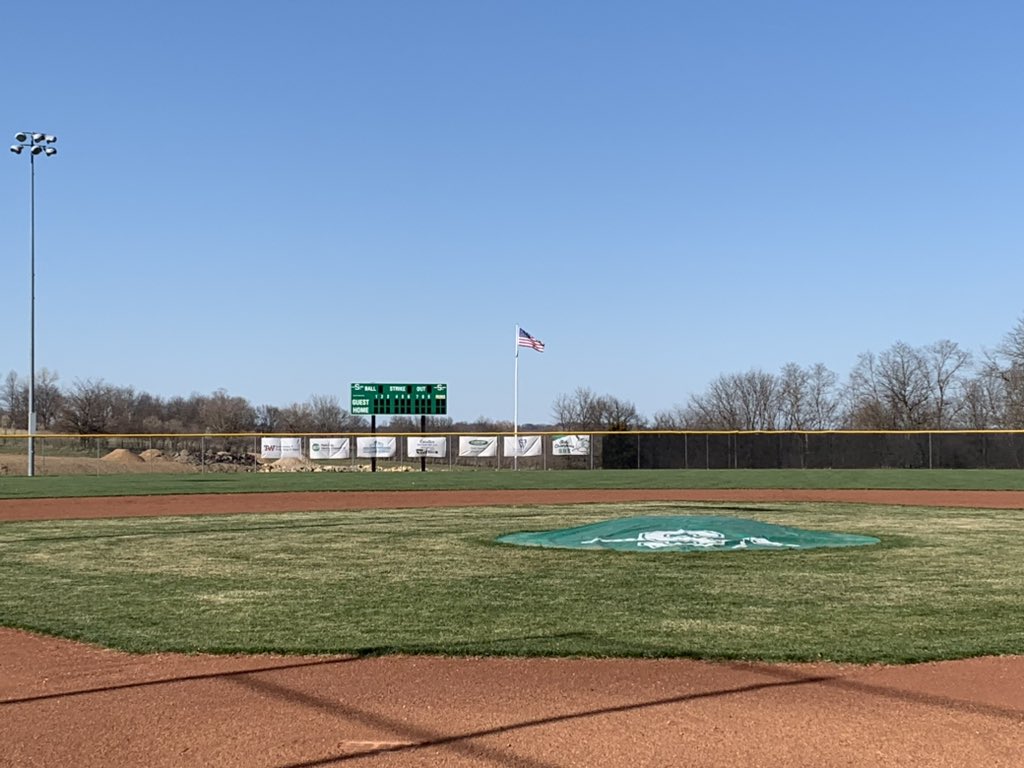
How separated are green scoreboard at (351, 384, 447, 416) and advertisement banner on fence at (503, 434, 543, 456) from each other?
3.54 m

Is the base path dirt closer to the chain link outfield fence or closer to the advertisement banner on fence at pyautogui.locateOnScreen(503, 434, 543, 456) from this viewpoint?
the chain link outfield fence

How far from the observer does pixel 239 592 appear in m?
10.2

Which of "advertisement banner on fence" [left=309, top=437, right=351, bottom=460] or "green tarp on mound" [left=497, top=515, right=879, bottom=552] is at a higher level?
"advertisement banner on fence" [left=309, top=437, right=351, bottom=460]

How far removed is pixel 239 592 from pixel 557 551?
4.75 m

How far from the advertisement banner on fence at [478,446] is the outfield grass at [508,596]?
104 feet

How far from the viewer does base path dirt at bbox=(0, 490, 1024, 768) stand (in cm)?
486

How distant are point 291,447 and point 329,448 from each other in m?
1.90

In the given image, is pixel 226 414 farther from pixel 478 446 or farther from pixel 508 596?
pixel 508 596

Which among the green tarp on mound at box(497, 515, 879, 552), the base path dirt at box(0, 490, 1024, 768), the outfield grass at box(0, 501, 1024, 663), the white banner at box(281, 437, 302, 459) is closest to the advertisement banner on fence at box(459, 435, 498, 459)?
the white banner at box(281, 437, 302, 459)

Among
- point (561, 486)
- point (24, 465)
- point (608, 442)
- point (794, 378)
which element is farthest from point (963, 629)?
point (794, 378)

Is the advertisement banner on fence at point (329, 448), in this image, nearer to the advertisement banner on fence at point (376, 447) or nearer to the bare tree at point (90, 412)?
the advertisement banner on fence at point (376, 447)

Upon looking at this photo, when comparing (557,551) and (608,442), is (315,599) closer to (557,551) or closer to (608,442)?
(557,551)

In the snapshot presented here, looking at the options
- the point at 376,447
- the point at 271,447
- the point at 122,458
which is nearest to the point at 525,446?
the point at 376,447

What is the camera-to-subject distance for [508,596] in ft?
31.8
